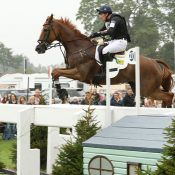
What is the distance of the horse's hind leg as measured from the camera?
8.02 metres

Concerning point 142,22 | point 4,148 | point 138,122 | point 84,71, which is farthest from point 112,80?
point 142,22

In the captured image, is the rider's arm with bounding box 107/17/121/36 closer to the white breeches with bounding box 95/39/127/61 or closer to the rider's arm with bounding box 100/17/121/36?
the rider's arm with bounding box 100/17/121/36

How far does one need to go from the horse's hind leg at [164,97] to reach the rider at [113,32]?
1.02 metres

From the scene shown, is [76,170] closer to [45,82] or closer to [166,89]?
[166,89]

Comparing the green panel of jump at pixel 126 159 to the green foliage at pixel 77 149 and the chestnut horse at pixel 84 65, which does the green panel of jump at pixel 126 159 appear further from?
the chestnut horse at pixel 84 65

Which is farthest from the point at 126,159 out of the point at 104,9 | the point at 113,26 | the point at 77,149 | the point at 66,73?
the point at 104,9

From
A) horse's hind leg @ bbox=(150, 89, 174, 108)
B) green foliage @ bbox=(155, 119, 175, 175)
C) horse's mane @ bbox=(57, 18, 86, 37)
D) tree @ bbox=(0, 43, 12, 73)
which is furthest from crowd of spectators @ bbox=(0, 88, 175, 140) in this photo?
tree @ bbox=(0, 43, 12, 73)

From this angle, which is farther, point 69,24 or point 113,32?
point 69,24

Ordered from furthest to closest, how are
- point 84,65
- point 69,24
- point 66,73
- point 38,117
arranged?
point 69,24, point 84,65, point 66,73, point 38,117

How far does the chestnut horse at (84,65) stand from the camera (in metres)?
7.92

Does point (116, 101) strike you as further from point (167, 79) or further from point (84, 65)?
point (84, 65)

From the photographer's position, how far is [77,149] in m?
5.91

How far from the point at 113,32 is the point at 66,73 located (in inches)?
39.2

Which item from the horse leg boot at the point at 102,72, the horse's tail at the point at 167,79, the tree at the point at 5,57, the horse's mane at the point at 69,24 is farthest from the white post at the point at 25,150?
the tree at the point at 5,57
